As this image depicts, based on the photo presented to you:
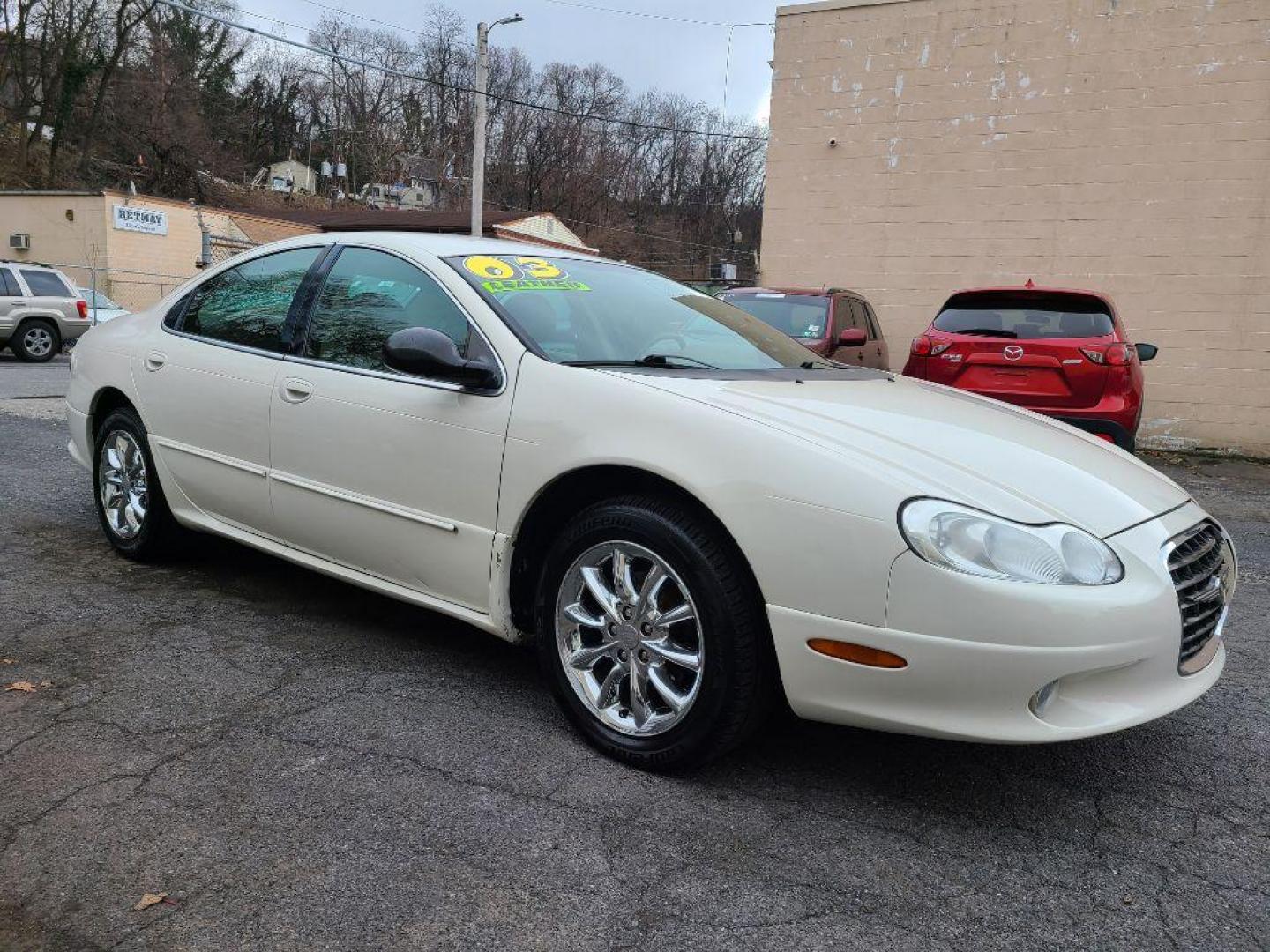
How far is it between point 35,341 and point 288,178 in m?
47.0

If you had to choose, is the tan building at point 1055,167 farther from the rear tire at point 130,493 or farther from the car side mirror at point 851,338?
the rear tire at point 130,493

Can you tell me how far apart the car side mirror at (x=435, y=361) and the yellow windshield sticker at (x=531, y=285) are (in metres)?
0.36

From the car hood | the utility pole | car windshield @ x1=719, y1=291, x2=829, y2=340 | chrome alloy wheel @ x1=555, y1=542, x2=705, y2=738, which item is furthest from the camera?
the utility pole

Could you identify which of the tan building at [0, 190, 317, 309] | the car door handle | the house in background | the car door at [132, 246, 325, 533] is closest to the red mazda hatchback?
the car door at [132, 246, 325, 533]

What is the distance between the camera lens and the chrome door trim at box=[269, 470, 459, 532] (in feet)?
10.3

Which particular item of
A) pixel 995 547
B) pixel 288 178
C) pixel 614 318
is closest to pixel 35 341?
pixel 614 318

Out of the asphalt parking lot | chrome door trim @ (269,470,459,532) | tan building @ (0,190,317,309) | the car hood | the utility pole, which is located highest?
the utility pole

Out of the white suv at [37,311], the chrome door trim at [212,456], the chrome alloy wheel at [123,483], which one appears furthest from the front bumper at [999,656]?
the white suv at [37,311]

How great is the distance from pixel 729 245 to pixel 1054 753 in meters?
54.9

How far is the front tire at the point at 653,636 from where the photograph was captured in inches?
99.7

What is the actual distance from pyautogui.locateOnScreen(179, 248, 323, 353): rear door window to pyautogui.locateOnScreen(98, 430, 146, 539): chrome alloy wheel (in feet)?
2.04

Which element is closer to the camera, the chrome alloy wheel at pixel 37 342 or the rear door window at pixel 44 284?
the chrome alloy wheel at pixel 37 342

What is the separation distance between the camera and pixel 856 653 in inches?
93.5

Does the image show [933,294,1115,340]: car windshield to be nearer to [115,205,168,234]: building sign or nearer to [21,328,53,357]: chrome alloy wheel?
[21,328,53,357]: chrome alloy wheel
